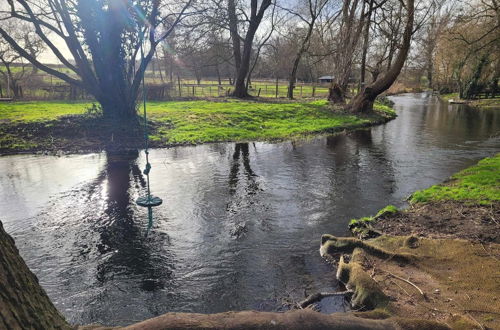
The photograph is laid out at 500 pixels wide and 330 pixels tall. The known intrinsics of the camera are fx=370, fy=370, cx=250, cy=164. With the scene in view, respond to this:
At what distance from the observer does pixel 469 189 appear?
8.52 m

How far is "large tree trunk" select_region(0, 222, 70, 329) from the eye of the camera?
6.61ft

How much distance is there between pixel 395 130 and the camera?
1989 cm

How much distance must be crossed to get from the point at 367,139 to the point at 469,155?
4.45 meters

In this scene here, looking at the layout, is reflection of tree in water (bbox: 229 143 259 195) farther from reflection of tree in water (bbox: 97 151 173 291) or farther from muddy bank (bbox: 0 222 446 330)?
muddy bank (bbox: 0 222 446 330)

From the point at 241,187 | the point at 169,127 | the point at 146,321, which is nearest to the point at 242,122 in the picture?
the point at 169,127

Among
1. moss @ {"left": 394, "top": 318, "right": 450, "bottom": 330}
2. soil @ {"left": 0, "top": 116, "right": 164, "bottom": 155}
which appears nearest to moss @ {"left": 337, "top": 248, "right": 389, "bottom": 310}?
moss @ {"left": 394, "top": 318, "right": 450, "bottom": 330}

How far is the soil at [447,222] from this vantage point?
20.6ft

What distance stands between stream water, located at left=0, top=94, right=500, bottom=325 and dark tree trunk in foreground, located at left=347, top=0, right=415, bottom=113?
8843 mm

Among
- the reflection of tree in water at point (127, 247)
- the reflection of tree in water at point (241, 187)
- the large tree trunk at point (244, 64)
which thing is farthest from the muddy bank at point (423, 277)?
the large tree trunk at point (244, 64)

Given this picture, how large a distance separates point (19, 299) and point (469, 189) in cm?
904

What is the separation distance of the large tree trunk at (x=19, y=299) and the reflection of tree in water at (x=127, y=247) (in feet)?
9.13

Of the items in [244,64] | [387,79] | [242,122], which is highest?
[244,64]

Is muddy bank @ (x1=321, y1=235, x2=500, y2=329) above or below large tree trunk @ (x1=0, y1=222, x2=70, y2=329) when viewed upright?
below

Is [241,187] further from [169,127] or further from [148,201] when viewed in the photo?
[169,127]
